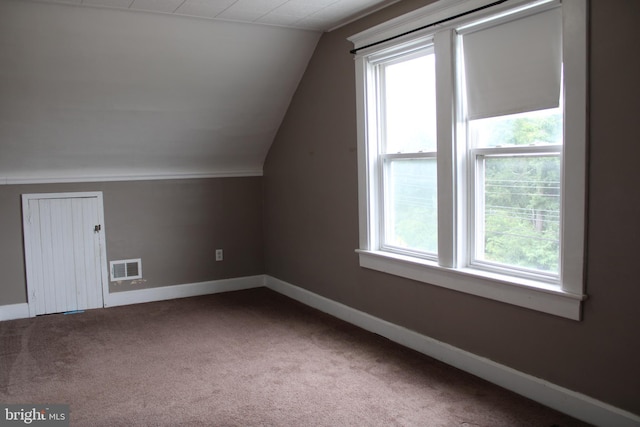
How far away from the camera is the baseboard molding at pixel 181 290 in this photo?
4977mm

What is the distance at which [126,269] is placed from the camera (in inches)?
197

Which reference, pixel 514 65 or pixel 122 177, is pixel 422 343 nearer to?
pixel 514 65

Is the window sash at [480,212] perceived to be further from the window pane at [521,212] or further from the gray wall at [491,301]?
the gray wall at [491,301]

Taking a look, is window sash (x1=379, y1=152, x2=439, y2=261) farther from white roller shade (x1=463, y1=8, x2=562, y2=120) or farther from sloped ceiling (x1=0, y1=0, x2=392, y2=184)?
sloped ceiling (x1=0, y1=0, x2=392, y2=184)

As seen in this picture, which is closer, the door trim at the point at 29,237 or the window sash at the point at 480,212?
the window sash at the point at 480,212

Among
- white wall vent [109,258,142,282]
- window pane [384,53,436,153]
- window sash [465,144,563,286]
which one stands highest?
window pane [384,53,436,153]

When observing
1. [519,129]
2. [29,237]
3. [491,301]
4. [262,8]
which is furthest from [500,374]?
[29,237]

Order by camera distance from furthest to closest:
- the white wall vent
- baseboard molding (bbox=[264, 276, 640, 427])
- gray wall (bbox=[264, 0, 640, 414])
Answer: the white wall vent < baseboard molding (bbox=[264, 276, 640, 427]) < gray wall (bbox=[264, 0, 640, 414])

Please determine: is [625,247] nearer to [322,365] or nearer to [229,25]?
[322,365]

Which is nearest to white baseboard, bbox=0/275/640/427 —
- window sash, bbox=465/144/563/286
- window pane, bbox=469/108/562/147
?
window sash, bbox=465/144/563/286

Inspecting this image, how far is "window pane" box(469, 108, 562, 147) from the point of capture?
2.70m

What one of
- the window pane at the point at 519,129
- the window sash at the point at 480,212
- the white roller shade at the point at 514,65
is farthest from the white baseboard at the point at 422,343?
the white roller shade at the point at 514,65

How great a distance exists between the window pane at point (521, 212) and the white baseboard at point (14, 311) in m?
3.82

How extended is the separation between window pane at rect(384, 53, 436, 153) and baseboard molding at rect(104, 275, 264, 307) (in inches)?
95.6
